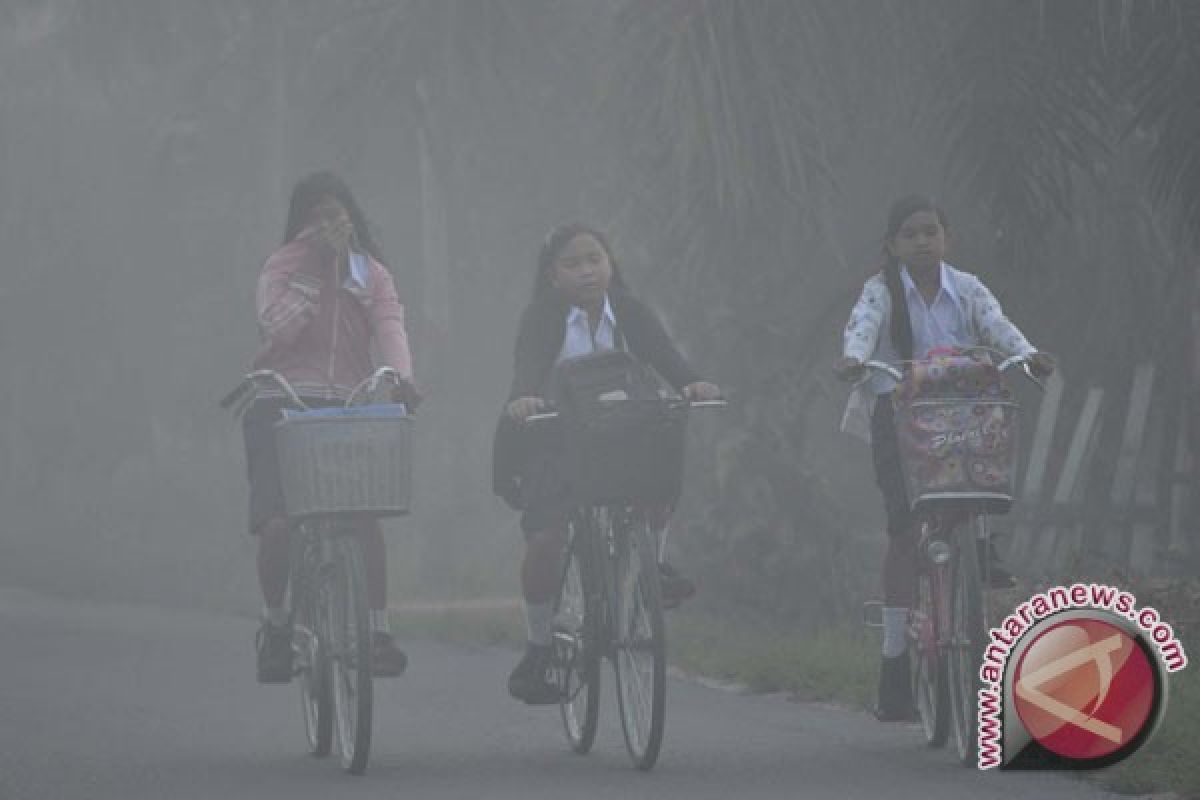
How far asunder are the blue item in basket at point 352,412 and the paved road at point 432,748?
3.76ft

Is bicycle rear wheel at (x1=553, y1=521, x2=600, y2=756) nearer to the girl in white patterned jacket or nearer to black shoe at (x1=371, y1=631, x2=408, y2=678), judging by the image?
black shoe at (x1=371, y1=631, x2=408, y2=678)

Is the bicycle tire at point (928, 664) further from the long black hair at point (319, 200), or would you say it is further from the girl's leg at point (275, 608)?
the long black hair at point (319, 200)

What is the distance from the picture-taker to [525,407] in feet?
28.9

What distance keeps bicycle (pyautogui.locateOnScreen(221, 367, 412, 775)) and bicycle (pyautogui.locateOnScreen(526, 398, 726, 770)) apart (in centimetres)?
51

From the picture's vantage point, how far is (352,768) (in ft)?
28.8

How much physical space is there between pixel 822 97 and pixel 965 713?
8.44m

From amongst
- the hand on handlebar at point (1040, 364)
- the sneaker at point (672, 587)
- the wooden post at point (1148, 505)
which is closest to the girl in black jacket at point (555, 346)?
the sneaker at point (672, 587)

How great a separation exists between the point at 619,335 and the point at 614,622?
3.55ft

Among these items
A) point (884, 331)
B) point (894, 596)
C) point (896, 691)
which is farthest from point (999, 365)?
point (896, 691)

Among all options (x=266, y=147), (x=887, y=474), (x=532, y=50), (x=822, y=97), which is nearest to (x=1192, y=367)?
(x=822, y=97)

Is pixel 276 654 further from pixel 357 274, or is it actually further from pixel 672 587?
pixel 672 587

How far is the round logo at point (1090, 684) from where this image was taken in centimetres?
686

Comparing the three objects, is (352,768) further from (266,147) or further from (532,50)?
(266,147)

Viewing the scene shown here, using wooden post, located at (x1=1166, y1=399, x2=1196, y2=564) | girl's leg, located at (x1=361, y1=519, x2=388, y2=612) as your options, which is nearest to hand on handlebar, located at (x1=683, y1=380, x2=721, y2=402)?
girl's leg, located at (x1=361, y1=519, x2=388, y2=612)
